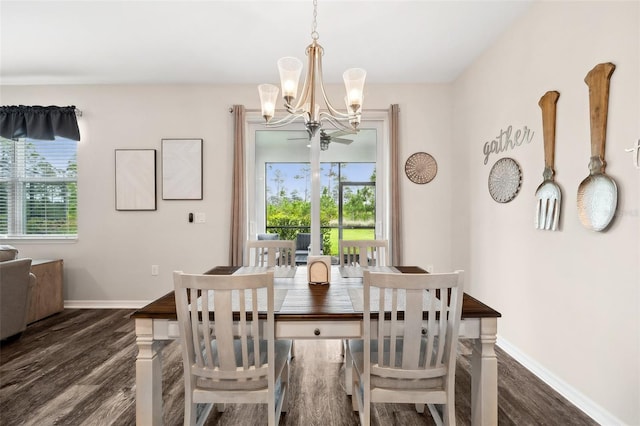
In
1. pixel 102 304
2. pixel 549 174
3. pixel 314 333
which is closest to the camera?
pixel 314 333

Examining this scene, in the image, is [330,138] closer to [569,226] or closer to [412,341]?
[569,226]

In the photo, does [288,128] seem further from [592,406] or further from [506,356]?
[592,406]

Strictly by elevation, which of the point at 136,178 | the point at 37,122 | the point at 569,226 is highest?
the point at 37,122

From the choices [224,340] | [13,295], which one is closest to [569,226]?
[224,340]

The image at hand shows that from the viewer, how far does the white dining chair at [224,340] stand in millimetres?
1289

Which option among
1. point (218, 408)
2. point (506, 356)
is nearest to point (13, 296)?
point (218, 408)

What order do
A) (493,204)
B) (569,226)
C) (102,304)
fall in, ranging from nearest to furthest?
(569,226)
(493,204)
(102,304)

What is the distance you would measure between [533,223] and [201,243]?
3.36 meters

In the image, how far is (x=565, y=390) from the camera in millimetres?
2059

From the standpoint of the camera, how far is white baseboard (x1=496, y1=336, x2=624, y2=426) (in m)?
1.77

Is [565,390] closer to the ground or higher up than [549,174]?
closer to the ground

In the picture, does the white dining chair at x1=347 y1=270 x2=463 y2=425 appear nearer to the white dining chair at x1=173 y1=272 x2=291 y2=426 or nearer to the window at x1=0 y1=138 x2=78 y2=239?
the white dining chair at x1=173 y1=272 x2=291 y2=426

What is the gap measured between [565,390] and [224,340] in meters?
2.19

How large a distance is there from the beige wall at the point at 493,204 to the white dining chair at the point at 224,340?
72.7 inches
